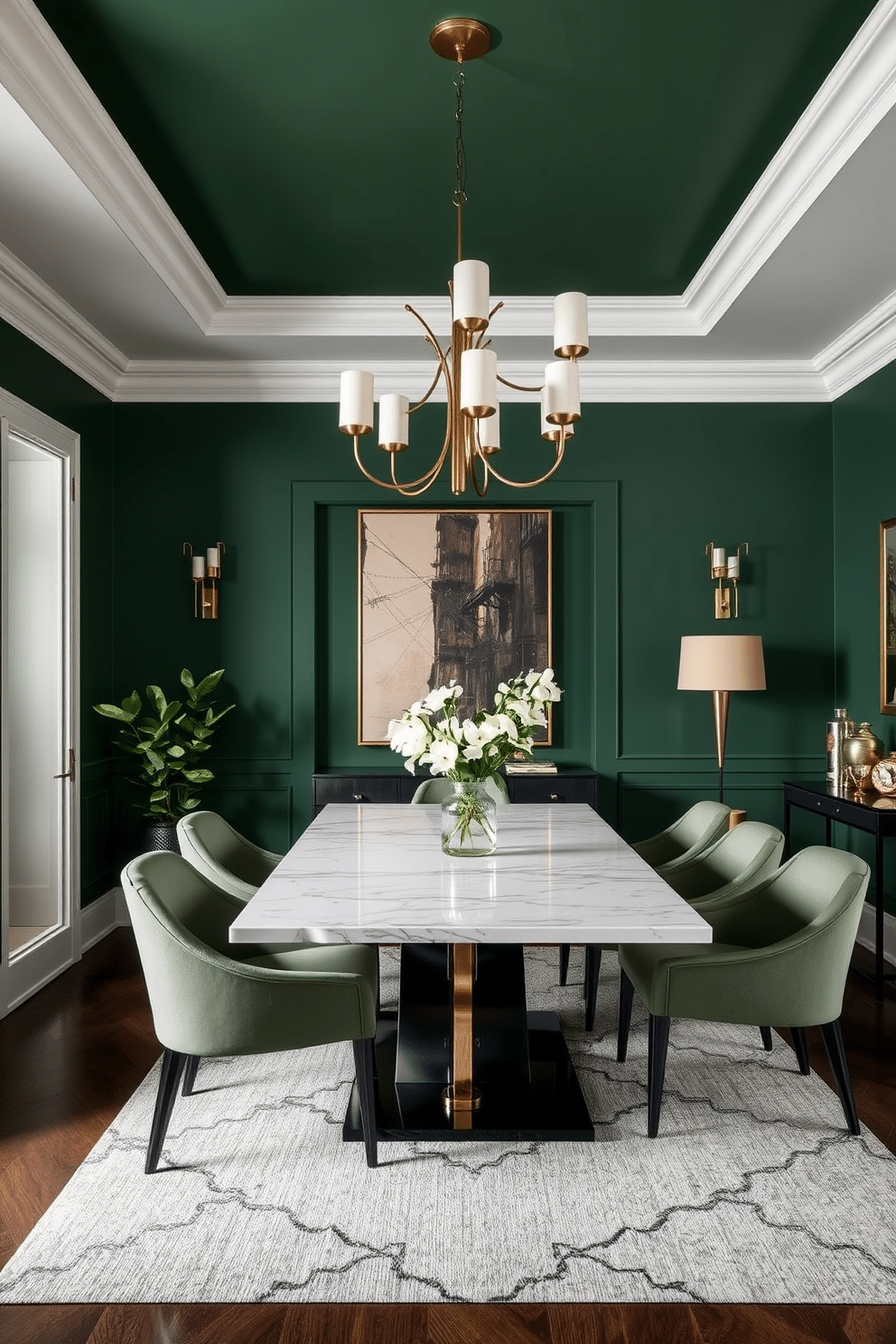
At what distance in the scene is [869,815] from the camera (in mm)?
3635

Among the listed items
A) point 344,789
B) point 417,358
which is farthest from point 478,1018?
point 417,358

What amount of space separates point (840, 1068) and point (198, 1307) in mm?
1727

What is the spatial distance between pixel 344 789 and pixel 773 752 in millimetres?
2225

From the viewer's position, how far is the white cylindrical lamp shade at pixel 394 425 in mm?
2938

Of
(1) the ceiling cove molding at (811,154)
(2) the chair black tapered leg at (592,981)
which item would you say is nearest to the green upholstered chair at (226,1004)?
(2) the chair black tapered leg at (592,981)

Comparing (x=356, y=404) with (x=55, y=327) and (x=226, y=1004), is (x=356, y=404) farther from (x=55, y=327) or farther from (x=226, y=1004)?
(x=55, y=327)

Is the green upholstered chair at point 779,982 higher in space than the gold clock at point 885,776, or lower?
lower

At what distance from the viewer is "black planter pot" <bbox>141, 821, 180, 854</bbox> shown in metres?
4.53

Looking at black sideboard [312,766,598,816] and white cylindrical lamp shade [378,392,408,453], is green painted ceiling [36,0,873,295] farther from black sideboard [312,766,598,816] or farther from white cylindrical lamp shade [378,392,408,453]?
black sideboard [312,766,598,816]

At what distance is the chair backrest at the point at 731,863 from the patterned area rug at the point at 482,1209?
0.61 m

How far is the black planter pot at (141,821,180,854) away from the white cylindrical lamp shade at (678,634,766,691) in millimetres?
2583

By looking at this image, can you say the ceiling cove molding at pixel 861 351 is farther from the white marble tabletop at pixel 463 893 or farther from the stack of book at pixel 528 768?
the white marble tabletop at pixel 463 893

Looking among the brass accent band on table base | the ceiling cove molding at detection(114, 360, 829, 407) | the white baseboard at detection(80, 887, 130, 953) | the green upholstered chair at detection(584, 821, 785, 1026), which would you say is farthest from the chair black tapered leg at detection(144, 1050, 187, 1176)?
the ceiling cove molding at detection(114, 360, 829, 407)

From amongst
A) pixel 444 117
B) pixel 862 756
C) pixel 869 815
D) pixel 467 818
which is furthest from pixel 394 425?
pixel 862 756
